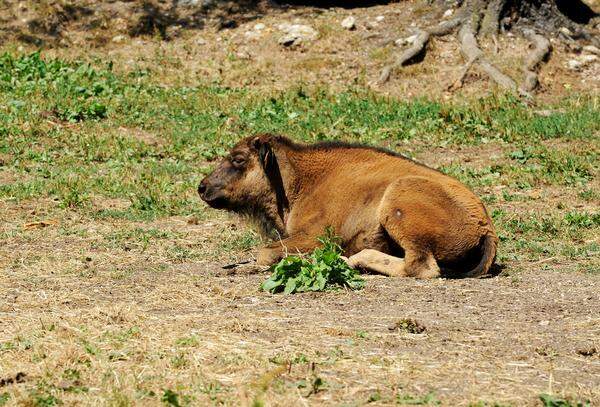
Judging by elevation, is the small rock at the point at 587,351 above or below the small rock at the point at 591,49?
above

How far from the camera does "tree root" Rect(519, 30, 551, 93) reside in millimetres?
17453

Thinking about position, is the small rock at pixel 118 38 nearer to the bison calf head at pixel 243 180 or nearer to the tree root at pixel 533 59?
the tree root at pixel 533 59

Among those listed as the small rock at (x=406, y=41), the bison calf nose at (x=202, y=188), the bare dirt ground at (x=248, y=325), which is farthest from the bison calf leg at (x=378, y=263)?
the small rock at (x=406, y=41)

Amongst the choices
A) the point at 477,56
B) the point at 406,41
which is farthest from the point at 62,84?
the point at 477,56

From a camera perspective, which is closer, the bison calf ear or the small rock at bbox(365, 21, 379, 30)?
the bison calf ear

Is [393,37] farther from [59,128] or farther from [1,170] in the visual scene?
[1,170]

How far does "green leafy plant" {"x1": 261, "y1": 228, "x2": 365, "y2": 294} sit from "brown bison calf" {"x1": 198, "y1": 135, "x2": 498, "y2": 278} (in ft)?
2.59

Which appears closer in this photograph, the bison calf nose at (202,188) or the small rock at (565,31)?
the bison calf nose at (202,188)

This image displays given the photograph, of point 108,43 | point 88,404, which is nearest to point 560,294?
point 88,404

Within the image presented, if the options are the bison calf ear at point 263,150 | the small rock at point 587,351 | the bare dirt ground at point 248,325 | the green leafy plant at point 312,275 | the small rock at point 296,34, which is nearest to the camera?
the bare dirt ground at point 248,325

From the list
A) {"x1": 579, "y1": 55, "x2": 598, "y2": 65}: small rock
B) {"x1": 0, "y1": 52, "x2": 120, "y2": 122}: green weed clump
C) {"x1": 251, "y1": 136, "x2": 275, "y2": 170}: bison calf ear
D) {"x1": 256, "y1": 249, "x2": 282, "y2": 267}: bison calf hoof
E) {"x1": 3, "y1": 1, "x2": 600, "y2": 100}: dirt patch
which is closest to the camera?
{"x1": 256, "y1": 249, "x2": 282, "y2": 267}: bison calf hoof

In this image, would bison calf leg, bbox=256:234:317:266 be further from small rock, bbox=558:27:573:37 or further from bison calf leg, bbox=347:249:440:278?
small rock, bbox=558:27:573:37

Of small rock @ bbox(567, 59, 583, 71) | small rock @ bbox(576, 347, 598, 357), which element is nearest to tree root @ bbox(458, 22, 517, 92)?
small rock @ bbox(567, 59, 583, 71)

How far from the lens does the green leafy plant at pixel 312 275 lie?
8211mm
